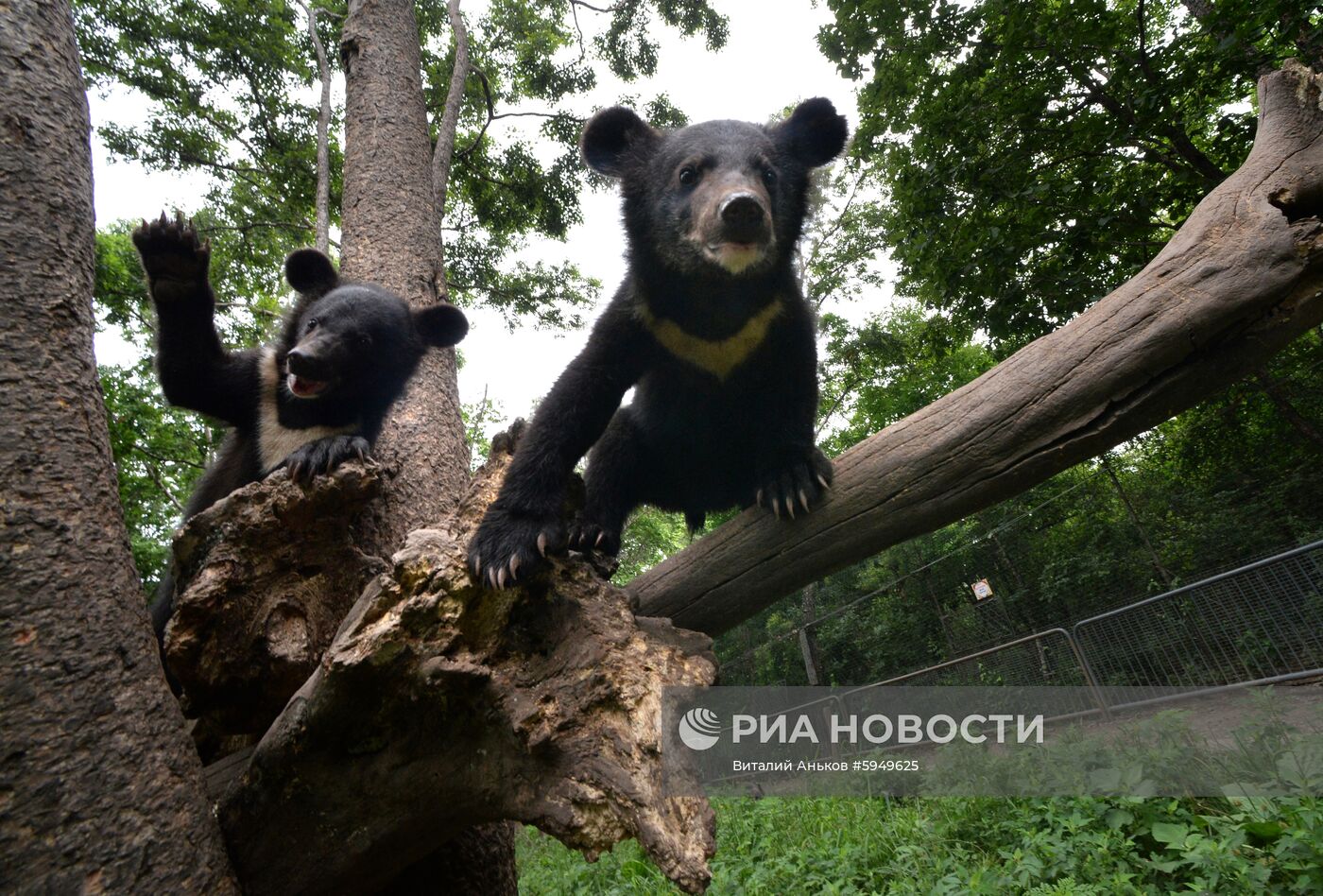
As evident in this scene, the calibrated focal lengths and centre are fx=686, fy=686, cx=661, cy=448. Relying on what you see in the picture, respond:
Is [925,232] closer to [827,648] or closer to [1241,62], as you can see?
[1241,62]

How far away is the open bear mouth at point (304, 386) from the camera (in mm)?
2779

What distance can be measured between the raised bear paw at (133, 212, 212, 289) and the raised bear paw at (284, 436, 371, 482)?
3.05 feet

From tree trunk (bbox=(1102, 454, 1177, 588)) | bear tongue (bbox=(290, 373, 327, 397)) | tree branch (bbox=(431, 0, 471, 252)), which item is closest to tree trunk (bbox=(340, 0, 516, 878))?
bear tongue (bbox=(290, 373, 327, 397))

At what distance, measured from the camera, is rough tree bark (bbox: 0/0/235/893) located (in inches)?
44.6

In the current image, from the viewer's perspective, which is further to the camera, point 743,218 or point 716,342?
point 716,342

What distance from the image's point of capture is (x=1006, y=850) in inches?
150

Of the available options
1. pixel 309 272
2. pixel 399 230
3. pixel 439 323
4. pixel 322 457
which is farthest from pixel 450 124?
pixel 322 457

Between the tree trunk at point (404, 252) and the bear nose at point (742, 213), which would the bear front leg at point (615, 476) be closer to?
the tree trunk at point (404, 252)

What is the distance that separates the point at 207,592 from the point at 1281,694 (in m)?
7.01

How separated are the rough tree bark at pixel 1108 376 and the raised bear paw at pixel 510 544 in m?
0.55

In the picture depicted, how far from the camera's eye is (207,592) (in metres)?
1.70

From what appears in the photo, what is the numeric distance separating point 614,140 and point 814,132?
3.11ft

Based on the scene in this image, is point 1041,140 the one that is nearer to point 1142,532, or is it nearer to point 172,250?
point 1142,532

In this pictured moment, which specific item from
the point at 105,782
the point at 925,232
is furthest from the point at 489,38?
the point at 105,782
